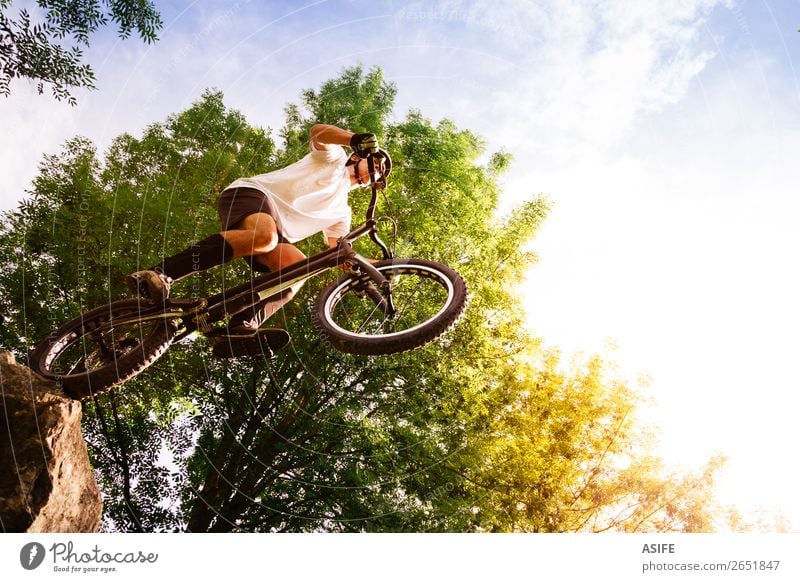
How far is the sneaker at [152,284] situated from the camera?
3.59m

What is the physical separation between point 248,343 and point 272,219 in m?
1.09

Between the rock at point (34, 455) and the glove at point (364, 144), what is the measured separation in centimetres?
274

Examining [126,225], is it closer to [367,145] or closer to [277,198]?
[277,198]

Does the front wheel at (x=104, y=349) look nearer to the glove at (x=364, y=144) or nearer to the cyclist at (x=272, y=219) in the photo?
the cyclist at (x=272, y=219)

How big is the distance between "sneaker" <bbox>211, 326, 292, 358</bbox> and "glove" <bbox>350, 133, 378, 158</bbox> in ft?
5.22

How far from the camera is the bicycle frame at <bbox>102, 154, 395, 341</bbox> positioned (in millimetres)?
3914

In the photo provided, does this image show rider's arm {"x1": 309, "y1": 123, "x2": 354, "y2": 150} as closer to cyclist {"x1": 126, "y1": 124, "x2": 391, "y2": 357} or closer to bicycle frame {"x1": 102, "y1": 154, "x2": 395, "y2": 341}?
cyclist {"x1": 126, "y1": 124, "x2": 391, "y2": 357}

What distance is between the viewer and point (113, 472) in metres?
8.77

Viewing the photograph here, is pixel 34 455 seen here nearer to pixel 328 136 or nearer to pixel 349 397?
pixel 328 136

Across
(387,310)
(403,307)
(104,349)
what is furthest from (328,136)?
(403,307)

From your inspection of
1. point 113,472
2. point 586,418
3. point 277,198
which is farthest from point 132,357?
point 586,418

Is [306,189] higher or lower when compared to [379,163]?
lower

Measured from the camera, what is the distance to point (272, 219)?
3.97 m

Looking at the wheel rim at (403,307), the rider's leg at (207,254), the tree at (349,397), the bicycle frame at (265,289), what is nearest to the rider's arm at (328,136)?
the bicycle frame at (265,289)
